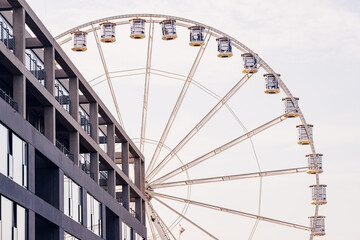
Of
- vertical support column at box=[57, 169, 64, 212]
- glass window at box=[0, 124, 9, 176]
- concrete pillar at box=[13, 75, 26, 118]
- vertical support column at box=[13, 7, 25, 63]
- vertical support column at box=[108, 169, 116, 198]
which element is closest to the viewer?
glass window at box=[0, 124, 9, 176]

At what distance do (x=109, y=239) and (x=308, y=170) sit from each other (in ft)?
44.5

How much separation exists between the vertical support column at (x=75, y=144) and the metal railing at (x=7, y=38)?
340 inches

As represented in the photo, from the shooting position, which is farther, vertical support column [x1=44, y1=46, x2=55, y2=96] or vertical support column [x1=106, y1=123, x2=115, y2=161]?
vertical support column [x1=106, y1=123, x2=115, y2=161]

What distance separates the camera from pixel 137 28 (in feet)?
219

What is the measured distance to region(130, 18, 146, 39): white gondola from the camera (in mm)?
66750

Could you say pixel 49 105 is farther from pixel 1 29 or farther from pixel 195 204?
pixel 195 204

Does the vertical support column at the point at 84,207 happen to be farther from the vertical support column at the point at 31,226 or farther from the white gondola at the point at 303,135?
the white gondola at the point at 303,135

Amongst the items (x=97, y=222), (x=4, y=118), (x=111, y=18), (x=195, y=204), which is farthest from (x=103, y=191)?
(x=4, y=118)

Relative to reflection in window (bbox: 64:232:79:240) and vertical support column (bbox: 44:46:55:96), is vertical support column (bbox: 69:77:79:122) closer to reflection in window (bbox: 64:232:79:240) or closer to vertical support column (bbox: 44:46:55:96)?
vertical support column (bbox: 44:46:55:96)

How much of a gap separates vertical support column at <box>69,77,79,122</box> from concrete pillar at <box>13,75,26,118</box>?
31.7 feet

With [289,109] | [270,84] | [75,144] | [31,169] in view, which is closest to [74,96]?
[75,144]

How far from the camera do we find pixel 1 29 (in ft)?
144

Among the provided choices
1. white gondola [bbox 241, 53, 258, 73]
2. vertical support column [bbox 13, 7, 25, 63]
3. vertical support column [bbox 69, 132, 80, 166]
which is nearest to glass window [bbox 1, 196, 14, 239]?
vertical support column [bbox 13, 7, 25, 63]

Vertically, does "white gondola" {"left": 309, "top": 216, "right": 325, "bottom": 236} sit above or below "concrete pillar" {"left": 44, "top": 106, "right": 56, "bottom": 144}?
below
